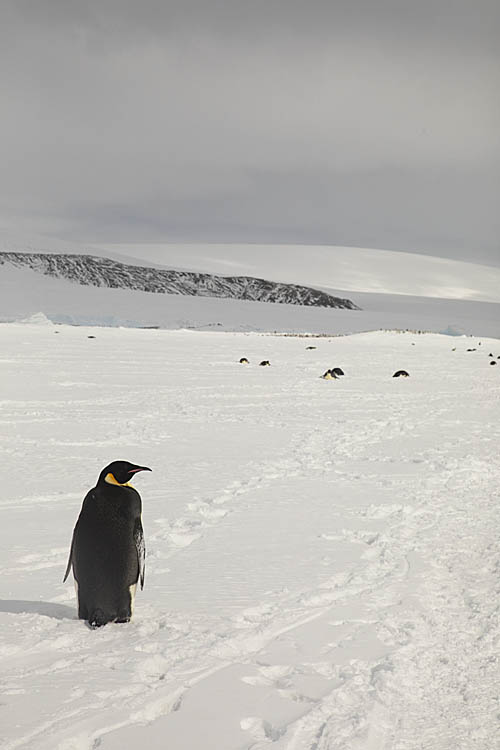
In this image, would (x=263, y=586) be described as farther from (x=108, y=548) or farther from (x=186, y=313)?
(x=186, y=313)

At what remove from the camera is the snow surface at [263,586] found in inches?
86.7

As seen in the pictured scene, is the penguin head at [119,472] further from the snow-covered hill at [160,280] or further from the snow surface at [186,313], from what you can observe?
the snow-covered hill at [160,280]

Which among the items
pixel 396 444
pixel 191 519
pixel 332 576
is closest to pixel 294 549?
pixel 332 576

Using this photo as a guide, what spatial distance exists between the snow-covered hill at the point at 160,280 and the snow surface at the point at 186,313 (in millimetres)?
6949

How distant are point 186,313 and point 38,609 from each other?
129ft

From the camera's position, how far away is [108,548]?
2908 mm

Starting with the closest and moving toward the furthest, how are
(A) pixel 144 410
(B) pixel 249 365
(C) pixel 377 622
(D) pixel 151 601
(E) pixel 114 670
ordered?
(E) pixel 114 670, (C) pixel 377 622, (D) pixel 151 601, (A) pixel 144 410, (B) pixel 249 365

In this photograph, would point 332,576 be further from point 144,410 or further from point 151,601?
point 144,410

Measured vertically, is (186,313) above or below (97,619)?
above

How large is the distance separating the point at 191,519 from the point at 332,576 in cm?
118

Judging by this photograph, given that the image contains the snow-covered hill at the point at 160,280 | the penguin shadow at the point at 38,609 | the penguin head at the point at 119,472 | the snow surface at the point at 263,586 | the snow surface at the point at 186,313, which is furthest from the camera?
the snow-covered hill at the point at 160,280

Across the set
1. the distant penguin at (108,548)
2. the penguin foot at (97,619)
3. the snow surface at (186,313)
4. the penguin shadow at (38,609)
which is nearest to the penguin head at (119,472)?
the distant penguin at (108,548)

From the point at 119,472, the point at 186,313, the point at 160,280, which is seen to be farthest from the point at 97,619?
the point at 160,280

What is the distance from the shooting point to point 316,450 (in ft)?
21.6
